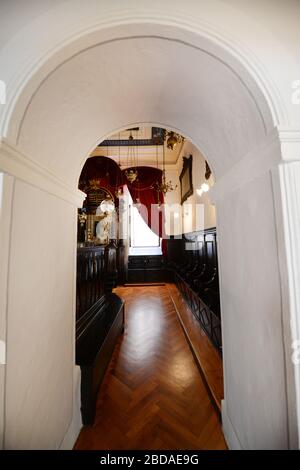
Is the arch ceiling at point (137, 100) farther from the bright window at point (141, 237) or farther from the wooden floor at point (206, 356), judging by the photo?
the bright window at point (141, 237)

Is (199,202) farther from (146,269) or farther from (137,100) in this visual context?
(137,100)

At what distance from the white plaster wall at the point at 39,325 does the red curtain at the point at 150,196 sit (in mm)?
6185

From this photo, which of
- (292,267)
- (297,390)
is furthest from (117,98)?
(297,390)

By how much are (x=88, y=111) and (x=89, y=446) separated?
260 centimetres

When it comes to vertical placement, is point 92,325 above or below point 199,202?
below

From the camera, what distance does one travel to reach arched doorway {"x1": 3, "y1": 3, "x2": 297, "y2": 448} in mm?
964

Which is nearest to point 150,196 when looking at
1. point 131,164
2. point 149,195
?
point 149,195

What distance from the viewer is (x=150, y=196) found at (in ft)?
25.7

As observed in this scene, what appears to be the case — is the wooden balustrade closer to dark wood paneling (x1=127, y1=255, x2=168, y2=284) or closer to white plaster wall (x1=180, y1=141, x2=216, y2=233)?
white plaster wall (x1=180, y1=141, x2=216, y2=233)

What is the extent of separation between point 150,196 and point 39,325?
276 inches

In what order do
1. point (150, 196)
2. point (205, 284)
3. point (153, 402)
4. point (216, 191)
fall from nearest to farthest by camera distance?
point (216, 191), point (153, 402), point (205, 284), point (150, 196)

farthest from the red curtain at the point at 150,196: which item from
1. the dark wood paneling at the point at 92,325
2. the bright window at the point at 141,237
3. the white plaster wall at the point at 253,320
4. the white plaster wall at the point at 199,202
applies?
the white plaster wall at the point at 253,320

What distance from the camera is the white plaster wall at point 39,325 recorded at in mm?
982

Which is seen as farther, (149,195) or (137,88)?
(149,195)
